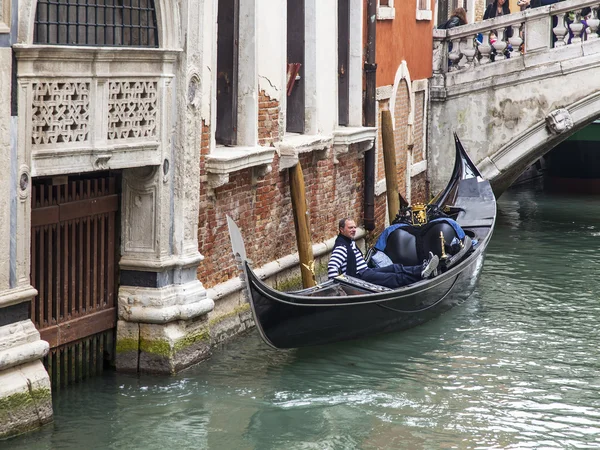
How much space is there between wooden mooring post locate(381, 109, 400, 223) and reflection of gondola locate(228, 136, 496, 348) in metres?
1.26

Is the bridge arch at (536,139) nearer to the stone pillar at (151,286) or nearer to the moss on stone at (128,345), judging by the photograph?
the stone pillar at (151,286)

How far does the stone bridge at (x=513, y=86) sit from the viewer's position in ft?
37.9

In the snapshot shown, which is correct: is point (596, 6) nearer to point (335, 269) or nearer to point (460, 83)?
point (460, 83)

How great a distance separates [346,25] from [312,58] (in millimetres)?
1242

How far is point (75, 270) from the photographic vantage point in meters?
6.04

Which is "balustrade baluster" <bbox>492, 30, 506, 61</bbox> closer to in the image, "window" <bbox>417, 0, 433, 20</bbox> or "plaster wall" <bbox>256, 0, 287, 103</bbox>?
"window" <bbox>417, 0, 433, 20</bbox>

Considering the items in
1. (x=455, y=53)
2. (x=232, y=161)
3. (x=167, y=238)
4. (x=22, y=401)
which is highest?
(x=455, y=53)

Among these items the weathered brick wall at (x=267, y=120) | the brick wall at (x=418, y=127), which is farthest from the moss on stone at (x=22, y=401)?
the brick wall at (x=418, y=127)

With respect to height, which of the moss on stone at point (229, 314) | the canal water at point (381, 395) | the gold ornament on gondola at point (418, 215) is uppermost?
the gold ornament on gondola at point (418, 215)

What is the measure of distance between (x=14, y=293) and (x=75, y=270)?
36.4 inches

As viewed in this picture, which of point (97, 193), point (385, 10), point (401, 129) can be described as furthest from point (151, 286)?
point (401, 129)

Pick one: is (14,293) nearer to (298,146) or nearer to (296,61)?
(298,146)

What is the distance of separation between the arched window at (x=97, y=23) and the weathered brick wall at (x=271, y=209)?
1.07 metres

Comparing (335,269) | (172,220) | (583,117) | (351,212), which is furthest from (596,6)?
(172,220)
